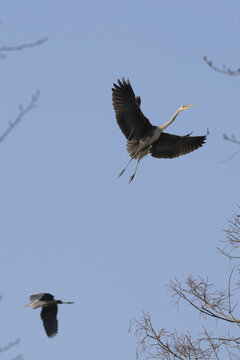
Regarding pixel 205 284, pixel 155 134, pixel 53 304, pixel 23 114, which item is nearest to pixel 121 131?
pixel 155 134

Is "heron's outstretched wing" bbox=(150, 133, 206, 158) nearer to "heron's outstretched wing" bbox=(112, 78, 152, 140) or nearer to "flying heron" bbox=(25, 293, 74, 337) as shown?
"heron's outstretched wing" bbox=(112, 78, 152, 140)

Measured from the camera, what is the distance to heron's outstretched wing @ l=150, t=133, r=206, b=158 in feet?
48.1

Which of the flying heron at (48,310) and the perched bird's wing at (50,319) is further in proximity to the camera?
the perched bird's wing at (50,319)

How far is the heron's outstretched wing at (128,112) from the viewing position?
44.2 ft

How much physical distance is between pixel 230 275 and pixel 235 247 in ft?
1.24

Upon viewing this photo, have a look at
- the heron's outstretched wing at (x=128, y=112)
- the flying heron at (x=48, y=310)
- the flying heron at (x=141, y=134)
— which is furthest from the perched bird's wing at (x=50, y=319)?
the heron's outstretched wing at (x=128, y=112)

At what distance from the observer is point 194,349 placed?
A: 736 cm

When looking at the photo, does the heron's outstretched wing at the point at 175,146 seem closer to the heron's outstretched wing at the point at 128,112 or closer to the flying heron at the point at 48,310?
the heron's outstretched wing at the point at 128,112

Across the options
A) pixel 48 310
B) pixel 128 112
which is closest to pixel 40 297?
pixel 48 310

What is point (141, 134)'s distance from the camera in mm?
14180

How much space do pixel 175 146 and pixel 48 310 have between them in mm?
4571

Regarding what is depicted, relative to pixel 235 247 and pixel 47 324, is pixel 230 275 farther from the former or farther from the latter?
pixel 47 324

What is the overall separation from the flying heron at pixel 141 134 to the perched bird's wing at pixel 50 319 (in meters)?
3.18

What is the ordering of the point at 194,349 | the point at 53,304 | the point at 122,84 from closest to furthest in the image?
the point at 194,349, the point at 53,304, the point at 122,84
